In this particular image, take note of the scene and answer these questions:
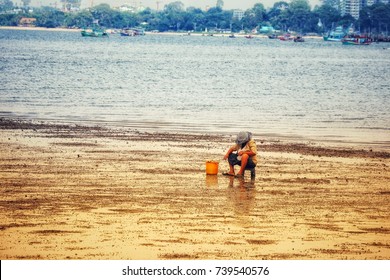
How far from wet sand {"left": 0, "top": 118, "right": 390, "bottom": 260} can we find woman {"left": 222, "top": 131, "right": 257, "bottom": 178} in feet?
0.95

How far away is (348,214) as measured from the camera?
1288 cm

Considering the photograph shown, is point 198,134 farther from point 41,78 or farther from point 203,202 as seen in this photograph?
point 41,78

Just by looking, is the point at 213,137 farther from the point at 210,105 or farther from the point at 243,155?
the point at 210,105

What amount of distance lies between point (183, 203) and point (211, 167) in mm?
2644

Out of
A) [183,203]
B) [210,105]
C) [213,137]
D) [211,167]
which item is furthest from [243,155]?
[210,105]

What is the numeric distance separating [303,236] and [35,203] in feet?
13.9

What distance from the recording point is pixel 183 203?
43.8 ft

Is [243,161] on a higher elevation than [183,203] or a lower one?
higher

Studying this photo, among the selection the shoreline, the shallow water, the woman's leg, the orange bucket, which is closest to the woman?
the woman's leg

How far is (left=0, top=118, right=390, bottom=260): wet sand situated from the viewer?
10.8 m

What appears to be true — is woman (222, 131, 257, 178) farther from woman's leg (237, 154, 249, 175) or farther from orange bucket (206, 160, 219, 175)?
orange bucket (206, 160, 219, 175)

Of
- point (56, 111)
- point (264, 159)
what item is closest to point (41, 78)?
point (56, 111)

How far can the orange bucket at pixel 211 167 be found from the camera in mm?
15852

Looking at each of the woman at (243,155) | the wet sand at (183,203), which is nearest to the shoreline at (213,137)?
the wet sand at (183,203)
